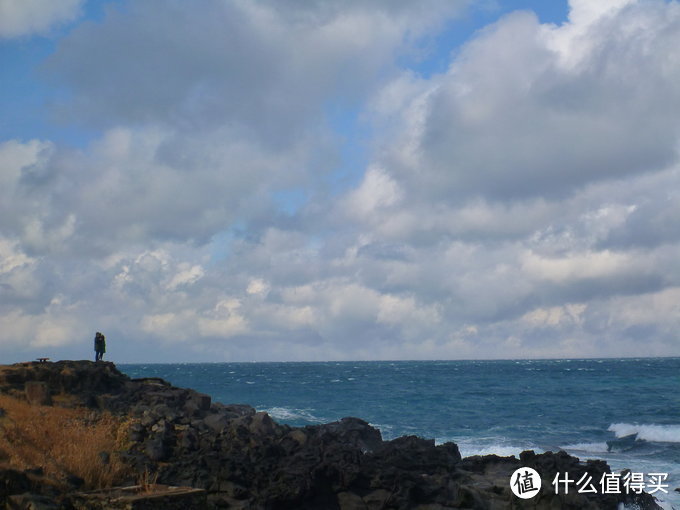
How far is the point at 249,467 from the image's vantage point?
16094 millimetres

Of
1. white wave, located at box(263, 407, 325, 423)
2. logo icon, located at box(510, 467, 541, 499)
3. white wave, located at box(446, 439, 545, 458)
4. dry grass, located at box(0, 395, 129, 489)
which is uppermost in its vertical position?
dry grass, located at box(0, 395, 129, 489)

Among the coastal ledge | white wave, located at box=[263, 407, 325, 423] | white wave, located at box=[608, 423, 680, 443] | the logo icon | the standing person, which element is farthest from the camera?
white wave, located at box=[263, 407, 325, 423]

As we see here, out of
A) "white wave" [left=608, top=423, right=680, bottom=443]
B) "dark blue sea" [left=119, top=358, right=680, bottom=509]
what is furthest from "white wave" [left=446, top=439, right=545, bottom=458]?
"white wave" [left=608, top=423, right=680, bottom=443]

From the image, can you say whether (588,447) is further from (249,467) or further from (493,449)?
(249,467)

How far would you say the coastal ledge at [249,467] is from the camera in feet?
44.4

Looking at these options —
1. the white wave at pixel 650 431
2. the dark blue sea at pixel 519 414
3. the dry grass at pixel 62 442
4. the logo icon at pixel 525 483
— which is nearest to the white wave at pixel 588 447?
the dark blue sea at pixel 519 414

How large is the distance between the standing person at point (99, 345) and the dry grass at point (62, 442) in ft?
35.0

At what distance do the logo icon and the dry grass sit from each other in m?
9.43

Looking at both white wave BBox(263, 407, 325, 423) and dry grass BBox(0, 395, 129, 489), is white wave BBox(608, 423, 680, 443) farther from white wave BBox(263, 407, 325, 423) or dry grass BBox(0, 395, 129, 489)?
dry grass BBox(0, 395, 129, 489)

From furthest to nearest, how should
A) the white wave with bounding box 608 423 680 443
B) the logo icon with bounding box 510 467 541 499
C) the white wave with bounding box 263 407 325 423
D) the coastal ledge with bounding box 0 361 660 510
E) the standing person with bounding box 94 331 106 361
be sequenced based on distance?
the white wave with bounding box 263 407 325 423, the white wave with bounding box 608 423 680 443, the standing person with bounding box 94 331 106 361, the logo icon with bounding box 510 467 541 499, the coastal ledge with bounding box 0 361 660 510

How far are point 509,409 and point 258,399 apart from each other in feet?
84.2

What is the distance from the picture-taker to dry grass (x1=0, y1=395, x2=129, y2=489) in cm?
1362

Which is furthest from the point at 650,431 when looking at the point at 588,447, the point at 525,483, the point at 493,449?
the point at 525,483

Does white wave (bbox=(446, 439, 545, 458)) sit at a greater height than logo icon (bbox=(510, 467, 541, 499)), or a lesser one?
lesser
